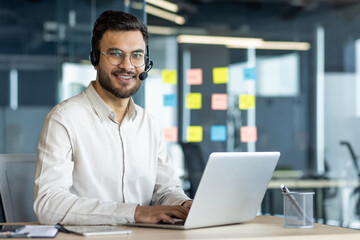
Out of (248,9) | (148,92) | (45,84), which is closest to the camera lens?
(45,84)

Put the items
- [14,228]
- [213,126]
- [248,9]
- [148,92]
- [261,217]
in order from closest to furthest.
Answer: [14,228]
[261,217]
[148,92]
[213,126]
[248,9]

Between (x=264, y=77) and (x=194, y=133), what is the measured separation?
967mm

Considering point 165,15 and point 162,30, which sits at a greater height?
point 165,15

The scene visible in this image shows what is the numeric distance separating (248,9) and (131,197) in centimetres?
495

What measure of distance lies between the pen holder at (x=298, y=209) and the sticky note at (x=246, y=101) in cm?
460

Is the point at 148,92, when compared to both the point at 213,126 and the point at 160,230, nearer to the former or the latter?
the point at 213,126

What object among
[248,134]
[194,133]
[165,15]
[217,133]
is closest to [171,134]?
[194,133]

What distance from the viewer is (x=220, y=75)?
638cm

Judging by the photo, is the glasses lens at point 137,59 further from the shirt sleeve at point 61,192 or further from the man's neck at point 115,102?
the shirt sleeve at point 61,192

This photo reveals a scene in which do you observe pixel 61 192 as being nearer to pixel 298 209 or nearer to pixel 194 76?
pixel 298 209

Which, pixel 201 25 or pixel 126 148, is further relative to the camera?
pixel 201 25

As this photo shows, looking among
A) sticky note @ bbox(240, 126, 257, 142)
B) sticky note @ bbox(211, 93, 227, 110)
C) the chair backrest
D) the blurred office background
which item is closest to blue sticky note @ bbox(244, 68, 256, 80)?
the blurred office background

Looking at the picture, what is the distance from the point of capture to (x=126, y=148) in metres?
2.19

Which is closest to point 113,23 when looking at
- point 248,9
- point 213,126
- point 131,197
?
point 131,197
